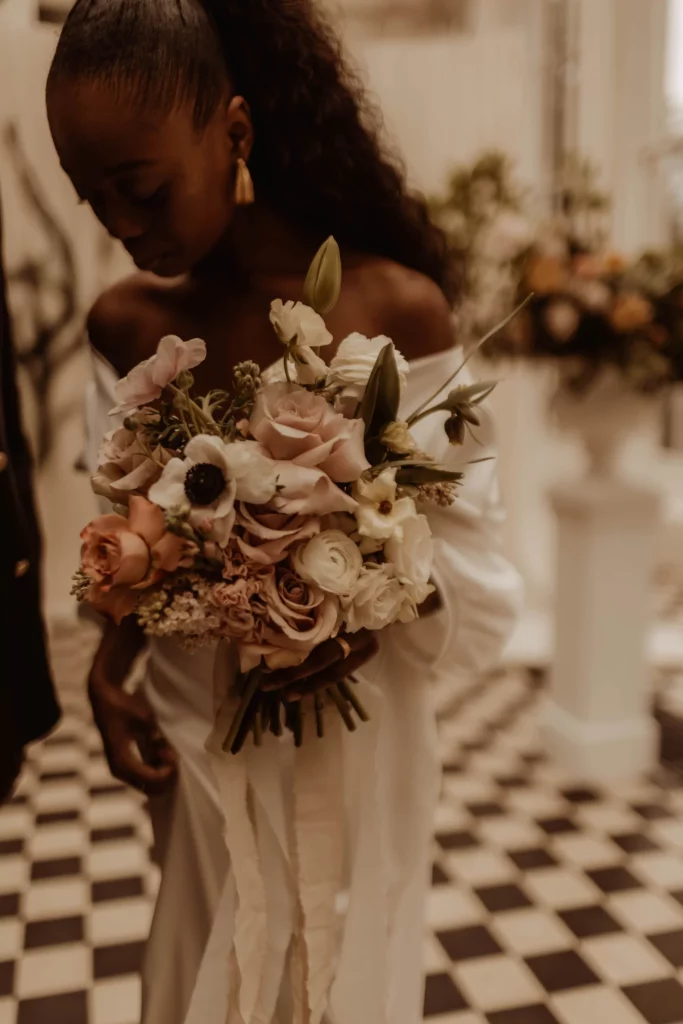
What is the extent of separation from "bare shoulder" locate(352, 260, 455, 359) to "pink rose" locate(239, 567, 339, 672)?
0.37 meters

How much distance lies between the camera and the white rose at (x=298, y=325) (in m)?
0.90

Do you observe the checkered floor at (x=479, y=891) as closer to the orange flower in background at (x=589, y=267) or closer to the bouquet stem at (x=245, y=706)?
the bouquet stem at (x=245, y=706)

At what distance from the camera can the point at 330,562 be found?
869 millimetres

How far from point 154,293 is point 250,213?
0.18 m

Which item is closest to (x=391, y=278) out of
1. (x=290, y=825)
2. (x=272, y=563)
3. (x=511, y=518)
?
(x=272, y=563)

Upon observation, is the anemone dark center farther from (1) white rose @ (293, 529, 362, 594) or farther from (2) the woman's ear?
(2) the woman's ear

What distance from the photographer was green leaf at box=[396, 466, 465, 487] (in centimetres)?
93

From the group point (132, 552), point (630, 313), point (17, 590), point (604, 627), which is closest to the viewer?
point (132, 552)

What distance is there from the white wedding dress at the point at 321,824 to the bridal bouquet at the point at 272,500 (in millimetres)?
199

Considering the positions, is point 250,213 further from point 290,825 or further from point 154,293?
point 290,825

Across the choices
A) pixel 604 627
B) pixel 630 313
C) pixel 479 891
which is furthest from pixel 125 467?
pixel 604 627

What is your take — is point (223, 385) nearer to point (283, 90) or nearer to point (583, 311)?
point (283, 90)

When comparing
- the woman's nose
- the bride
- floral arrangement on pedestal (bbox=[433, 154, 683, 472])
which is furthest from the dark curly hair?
floral arrangement on pedestal (bbox=[433, 154, 683, 472])

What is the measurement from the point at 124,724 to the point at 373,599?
0.48 metres
